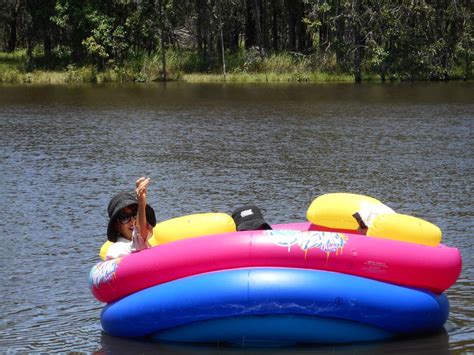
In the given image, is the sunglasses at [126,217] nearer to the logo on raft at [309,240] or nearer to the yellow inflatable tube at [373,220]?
the logo on raft at [309,240]

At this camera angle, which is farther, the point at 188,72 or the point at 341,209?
the point at 188,72

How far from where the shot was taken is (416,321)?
20.7 feet

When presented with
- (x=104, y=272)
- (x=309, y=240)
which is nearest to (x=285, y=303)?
(x=309, y=240)

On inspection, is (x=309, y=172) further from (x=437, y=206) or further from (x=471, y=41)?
(x=471, y=41)

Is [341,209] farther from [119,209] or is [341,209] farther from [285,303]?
[119,209]

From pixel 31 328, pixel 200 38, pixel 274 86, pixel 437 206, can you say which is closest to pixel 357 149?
pixel 437 206

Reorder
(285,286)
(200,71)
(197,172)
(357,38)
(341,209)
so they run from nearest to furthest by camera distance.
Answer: (285,286) < (341,209) < (197,172) < (357,38) < (200,71)

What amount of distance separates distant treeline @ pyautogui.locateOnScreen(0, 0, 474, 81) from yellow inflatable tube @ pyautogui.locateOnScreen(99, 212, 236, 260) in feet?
99.8

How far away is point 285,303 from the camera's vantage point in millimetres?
6129

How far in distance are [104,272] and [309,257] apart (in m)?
1.35

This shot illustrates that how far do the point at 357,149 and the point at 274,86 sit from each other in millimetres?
18261

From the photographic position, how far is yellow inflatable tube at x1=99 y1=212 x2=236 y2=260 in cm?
670

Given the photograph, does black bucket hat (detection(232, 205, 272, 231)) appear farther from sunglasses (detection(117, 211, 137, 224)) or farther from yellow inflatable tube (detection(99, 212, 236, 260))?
sunglasses (detection(117, 211, 137, 224))

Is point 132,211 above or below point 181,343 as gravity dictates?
above
